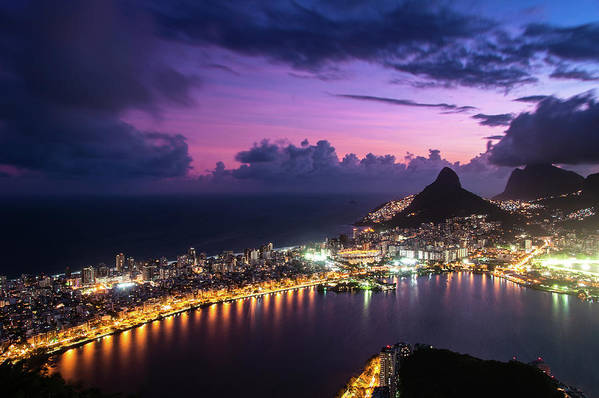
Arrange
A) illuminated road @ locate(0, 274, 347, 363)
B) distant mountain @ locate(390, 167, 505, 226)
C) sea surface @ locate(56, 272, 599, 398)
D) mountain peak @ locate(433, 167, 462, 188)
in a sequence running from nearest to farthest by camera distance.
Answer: sea surface @ locate(56, 272, 599, 398), illuminated road @ locate(0, 274, 347, 363), distant mountain @ locate(390, 167, 505, 226), mountain peak @ locate(433, 167, 462, 188)

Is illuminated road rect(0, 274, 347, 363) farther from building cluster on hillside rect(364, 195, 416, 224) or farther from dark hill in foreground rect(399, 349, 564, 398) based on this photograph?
building cluster on hillside rect(364, 195, 416, 224)

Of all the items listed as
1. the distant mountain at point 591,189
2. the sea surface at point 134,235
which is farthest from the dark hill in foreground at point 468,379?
the distant mountain at point 591,189

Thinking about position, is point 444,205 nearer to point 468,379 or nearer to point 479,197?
point 479,197

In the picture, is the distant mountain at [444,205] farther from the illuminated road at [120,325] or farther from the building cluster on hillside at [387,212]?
the illuminated road at [120,325]

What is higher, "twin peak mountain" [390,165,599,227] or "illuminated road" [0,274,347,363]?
"twin peak mountain" [390,165,599,227]

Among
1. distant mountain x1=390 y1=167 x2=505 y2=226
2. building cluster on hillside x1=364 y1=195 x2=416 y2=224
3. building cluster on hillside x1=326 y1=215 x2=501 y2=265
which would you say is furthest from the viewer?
building cluster on hillside x1=364 y1=195 x2=416 y2=224

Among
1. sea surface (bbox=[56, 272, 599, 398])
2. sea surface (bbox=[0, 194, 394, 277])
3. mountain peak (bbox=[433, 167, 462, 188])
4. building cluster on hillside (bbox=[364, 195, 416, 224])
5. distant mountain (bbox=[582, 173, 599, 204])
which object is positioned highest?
mountain peak (bbox=[433, 167, 462, 188])

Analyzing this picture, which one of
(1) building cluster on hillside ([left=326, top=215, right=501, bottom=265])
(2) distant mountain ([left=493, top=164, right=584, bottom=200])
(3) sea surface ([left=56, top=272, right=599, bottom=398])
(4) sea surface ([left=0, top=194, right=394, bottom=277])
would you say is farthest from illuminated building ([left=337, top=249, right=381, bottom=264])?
(2) distant mountain ([left=493, top=164, right=584, bottom=200])
